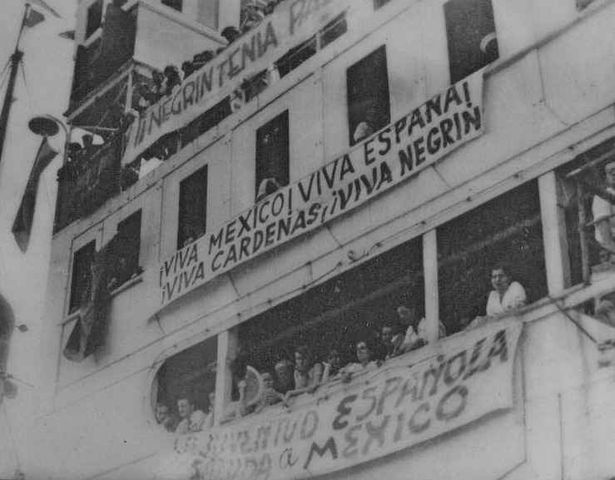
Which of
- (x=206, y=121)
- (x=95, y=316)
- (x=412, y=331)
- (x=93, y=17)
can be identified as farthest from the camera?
(x=93, y=17)

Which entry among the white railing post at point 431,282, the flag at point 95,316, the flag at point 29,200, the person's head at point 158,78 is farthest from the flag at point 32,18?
the white railing post at point 431,282

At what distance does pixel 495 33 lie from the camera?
6133mm

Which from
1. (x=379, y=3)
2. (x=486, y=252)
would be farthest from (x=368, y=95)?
(x=486, y=252)

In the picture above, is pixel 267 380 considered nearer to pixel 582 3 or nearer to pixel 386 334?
pixel 386 334

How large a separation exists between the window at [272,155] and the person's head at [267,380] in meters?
1.24

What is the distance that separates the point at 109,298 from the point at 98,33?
10.8 feet

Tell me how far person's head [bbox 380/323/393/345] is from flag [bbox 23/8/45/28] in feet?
13.7

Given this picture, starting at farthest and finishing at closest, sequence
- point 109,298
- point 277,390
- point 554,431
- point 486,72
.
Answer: point 109,298, point 277,390, point 486,72, point 554,431

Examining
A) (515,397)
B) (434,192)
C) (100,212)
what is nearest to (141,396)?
(100,212)

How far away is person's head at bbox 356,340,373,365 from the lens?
20.1ft

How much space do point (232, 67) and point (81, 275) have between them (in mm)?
2193

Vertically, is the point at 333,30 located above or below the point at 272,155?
above

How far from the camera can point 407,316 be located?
6.02m

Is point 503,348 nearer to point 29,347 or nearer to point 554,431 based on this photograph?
point 554,431
